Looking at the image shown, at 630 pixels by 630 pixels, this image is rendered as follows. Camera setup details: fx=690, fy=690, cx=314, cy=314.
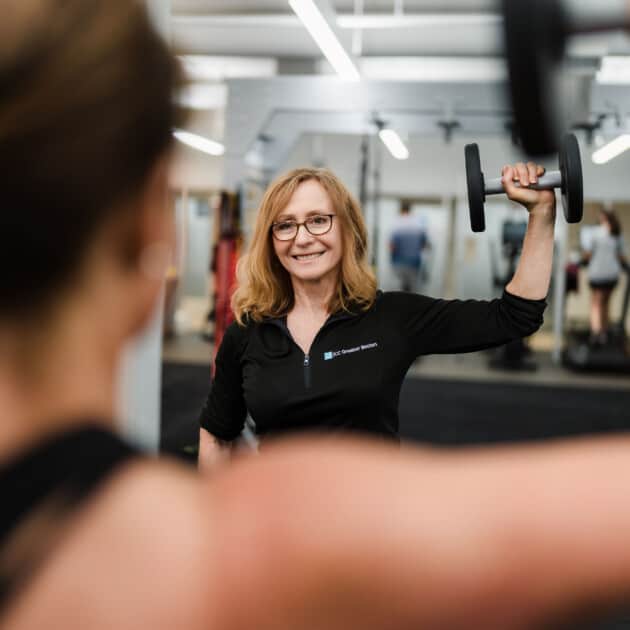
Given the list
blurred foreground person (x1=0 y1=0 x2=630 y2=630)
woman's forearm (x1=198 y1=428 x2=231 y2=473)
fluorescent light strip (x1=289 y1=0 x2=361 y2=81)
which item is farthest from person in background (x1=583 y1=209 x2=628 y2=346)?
blurred foreground person (x1=0 y1=0 x2=630 y2=630)

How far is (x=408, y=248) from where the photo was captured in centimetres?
805

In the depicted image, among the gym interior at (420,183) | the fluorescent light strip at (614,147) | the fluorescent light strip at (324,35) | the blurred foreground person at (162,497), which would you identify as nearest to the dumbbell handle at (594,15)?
the blurred foreground person at (162,497)

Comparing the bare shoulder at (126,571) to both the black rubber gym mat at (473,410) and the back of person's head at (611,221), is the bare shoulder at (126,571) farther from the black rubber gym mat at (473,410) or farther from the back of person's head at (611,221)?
the back of person's head at (611,221)

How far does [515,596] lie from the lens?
0.34 metres

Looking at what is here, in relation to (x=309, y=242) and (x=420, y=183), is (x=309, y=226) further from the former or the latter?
(x=420, y=183)

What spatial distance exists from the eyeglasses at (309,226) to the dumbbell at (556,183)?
322 millimetres

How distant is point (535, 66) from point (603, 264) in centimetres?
754

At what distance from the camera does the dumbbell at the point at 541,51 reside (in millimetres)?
568

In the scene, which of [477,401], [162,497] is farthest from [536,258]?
[477,401]

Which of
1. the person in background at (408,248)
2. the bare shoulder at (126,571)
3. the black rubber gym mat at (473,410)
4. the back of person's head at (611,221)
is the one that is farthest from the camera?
the person in background at (408,248)

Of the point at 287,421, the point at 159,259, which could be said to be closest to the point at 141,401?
the point at 287,421

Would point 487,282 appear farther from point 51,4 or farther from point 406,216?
point 51,4

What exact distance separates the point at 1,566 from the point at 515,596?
0.25 m

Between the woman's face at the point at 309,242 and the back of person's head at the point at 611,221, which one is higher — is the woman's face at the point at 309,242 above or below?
below
